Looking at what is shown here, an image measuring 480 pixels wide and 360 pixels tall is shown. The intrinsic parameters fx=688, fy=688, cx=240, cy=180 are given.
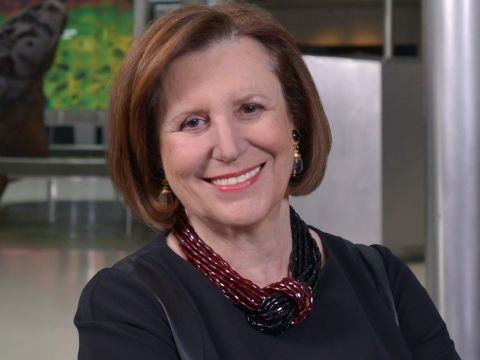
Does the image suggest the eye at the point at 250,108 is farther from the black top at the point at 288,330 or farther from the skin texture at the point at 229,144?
the black top at the point at 288,330

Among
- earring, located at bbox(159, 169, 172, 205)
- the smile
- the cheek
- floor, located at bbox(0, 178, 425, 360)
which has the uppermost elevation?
the cheek

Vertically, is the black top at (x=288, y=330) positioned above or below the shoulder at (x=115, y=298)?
below

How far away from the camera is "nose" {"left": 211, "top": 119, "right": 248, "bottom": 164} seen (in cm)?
121

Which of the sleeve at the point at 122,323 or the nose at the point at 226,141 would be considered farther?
the nose at the point at 226,141

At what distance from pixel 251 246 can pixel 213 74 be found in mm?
332

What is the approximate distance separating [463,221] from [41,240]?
446 cm

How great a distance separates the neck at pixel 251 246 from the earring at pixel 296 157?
0.41 feet

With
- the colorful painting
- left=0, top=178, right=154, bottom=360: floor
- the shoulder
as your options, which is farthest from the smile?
the colorful painting

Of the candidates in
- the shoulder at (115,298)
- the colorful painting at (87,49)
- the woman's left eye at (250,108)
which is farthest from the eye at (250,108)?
the colorful painting at (87,49)

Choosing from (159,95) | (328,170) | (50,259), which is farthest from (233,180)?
(50,259)

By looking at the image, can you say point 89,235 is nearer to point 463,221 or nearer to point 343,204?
point 343,204

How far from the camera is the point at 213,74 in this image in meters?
1.23

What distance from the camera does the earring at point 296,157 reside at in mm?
1400

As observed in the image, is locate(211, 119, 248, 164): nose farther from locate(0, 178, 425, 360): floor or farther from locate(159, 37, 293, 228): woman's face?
locate(0, 178, 425, 360): floor
